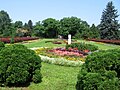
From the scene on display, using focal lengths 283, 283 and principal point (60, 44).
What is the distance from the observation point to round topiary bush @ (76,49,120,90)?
6.49 metres

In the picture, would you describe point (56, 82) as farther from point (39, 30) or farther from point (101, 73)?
point (39, 30)

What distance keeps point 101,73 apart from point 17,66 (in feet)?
8.93

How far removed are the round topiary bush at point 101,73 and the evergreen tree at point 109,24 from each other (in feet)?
150

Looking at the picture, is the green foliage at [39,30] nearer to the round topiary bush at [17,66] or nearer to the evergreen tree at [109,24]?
the evergreen tree at [109,24]

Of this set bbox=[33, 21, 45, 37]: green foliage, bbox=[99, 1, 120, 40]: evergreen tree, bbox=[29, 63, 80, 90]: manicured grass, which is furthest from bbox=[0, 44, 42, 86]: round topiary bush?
bbox=[33, 21, 45, 37]: green foliage

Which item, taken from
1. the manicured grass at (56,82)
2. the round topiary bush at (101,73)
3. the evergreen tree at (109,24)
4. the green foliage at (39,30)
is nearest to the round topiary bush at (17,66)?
the manicured grass at (56,82)

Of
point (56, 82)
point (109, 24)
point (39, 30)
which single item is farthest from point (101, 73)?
point (39, 30)

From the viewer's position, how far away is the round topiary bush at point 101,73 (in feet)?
21.3

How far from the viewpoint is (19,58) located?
8508 mm

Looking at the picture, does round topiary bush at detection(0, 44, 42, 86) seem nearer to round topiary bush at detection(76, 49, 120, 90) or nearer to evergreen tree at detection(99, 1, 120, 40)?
round topiary bush at detection(76, 49, 120, 90)

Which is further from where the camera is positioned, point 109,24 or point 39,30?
point 39,30

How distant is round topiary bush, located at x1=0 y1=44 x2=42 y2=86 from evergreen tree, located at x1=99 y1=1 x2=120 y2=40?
44707mm

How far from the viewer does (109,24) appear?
53.2 m

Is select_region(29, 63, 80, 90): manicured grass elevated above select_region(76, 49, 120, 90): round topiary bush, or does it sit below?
below
